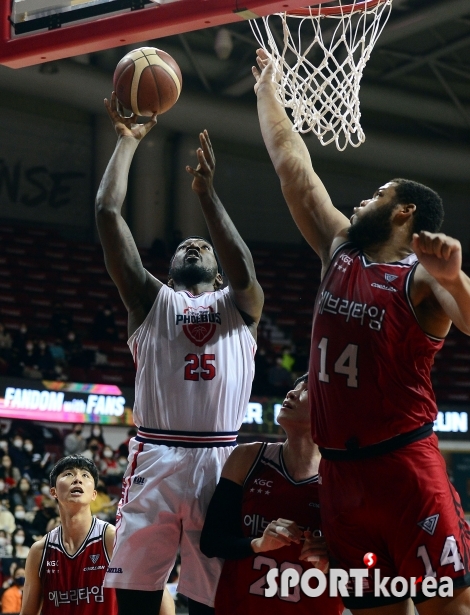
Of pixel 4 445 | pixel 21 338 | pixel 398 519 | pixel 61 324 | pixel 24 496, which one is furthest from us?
pixel 61 324

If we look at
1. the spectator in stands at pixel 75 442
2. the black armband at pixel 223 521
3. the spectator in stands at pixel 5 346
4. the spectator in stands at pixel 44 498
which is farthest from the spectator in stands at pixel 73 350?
the black armband at pixel 223 521

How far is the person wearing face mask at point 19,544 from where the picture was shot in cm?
982

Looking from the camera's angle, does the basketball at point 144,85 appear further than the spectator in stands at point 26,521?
No

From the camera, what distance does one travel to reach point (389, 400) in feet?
9.14

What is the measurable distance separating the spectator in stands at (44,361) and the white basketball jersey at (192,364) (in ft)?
27.4

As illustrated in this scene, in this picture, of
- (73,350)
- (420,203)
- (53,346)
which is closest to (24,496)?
(53,346)

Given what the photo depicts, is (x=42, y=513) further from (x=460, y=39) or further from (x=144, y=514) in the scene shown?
(x=460, y=39)

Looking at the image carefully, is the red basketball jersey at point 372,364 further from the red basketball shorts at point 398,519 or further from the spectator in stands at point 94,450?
the spectator in stands at point 94,450

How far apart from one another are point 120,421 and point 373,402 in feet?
30.5

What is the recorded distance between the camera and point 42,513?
413 inches

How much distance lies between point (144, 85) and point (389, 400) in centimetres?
210

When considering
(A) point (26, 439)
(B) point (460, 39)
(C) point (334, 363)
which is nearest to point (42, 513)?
(A) point (26, 439)

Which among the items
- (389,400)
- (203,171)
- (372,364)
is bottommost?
(389,400)

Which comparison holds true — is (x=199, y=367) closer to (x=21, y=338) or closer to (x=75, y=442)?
(x=75, y=442)
